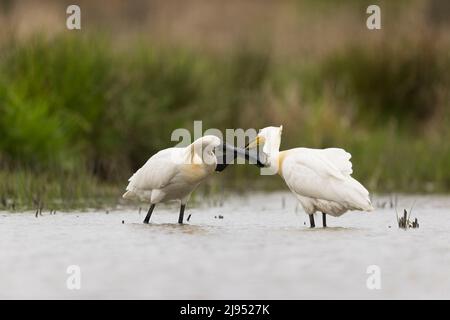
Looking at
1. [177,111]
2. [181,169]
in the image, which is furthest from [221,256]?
[177,111]

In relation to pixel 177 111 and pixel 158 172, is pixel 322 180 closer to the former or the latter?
pixel 158 172

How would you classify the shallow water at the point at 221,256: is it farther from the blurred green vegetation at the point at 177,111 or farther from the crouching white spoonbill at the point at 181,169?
the blurred green vegetation at the point at 177,111

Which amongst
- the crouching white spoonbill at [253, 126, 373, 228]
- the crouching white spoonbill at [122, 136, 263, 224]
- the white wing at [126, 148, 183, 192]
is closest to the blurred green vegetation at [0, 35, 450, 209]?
the white wing at [126, 148, 183, 192]

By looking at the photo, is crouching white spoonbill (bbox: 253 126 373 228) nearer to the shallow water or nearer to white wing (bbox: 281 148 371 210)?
white wing (bbox: 281 148 371 210)

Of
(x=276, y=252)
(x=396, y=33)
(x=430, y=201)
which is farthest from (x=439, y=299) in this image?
(x=396, y=33)

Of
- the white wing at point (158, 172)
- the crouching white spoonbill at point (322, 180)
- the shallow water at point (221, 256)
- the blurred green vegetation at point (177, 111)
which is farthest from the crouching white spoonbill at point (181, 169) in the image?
the blurred green vegetation at point (177, 111)

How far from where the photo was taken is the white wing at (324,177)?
10.4m

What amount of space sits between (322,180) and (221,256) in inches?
67.9

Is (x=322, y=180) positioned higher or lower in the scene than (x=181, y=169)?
lower

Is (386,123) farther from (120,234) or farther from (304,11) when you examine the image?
(304,11)

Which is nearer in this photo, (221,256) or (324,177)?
(221,256)

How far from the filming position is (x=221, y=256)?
362 inches

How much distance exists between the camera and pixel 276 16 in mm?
33031

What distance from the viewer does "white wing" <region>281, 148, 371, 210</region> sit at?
1041 cm
